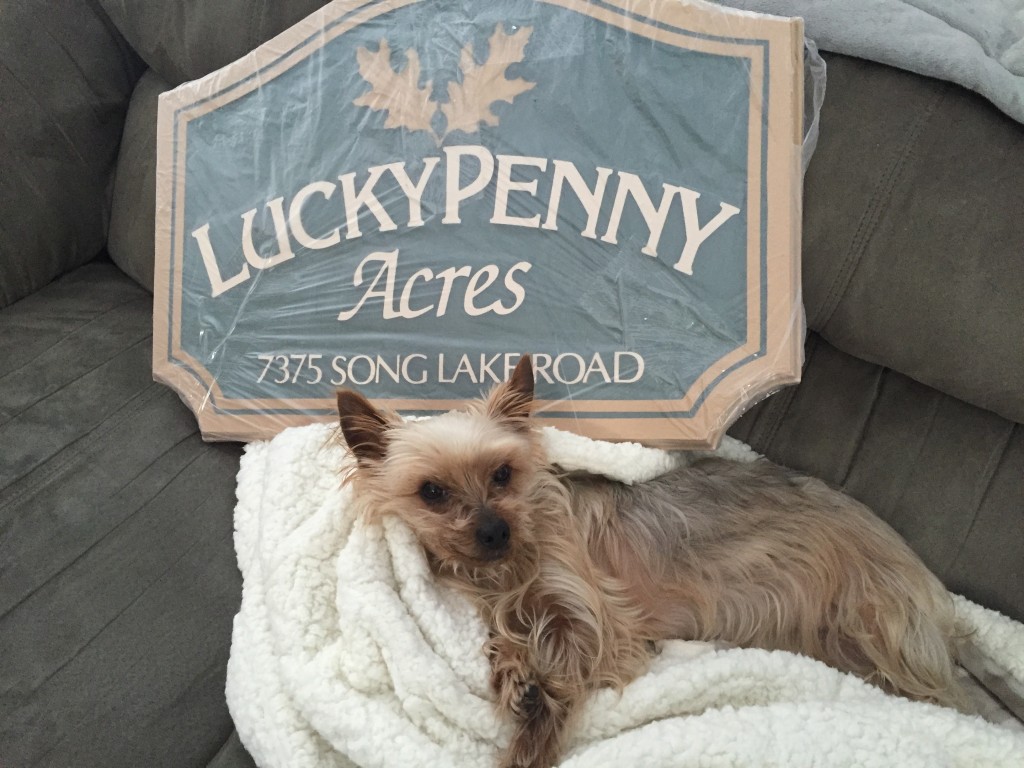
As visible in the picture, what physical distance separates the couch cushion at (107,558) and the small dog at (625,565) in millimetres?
309

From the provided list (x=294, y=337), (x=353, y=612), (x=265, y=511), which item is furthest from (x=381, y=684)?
(x=294, y=337)

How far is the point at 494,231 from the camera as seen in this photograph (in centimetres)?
116

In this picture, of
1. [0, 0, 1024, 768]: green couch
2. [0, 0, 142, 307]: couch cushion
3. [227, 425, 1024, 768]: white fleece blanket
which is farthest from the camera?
[0, 0, 142, 307]: couch cushion

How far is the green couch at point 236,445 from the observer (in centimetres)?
100

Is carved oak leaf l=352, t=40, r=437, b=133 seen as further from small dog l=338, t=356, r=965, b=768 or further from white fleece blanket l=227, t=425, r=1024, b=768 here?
white fleece blanket l=227, t=425, r=1024, b=768

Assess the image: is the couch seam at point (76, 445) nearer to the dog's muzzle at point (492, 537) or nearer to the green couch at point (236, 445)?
the green couch at point (236, 445)

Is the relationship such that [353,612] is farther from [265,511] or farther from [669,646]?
[669,646]

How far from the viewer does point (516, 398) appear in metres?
1.08

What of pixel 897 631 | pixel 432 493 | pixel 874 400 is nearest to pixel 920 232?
pixel 874 400

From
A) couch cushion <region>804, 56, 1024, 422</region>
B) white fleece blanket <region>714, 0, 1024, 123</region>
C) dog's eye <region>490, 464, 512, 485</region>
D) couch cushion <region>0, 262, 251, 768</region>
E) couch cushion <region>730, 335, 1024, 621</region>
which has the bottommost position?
couch cushion <region>0, 262, 251, 768</region>

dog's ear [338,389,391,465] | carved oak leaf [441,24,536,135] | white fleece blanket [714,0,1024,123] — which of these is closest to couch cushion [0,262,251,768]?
dog's ear [338,389,391,465]

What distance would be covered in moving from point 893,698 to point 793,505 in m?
0.27

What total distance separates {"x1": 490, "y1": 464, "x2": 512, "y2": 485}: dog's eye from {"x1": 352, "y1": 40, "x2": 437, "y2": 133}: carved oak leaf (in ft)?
1.76

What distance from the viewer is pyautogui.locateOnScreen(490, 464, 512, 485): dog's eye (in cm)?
105
